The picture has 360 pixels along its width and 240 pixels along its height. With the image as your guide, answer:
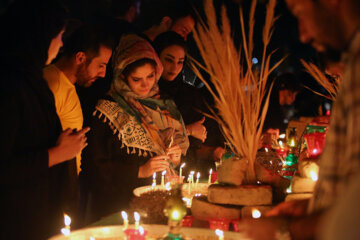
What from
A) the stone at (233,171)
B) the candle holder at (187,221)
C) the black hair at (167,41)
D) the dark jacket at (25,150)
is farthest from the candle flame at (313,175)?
the black hair at (167,41)

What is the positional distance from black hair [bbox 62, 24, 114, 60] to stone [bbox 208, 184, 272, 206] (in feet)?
5.69

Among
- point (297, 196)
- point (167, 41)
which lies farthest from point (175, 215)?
point (167, 41)

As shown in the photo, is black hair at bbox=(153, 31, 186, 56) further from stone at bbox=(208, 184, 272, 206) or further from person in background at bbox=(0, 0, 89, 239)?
stone at bbox=(208, 184, 272, 206)

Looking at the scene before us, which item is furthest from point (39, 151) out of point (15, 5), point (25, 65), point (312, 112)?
point (312, 112)

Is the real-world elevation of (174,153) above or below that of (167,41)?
below

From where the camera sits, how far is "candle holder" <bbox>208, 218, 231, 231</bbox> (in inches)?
91.3

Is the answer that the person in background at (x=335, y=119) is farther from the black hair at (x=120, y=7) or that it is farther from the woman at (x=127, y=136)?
the black hair at (x=120, y=7)

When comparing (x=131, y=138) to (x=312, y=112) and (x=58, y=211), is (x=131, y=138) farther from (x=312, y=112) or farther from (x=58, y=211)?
(x=312, y=112)

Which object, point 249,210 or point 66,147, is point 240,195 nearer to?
point 249,210

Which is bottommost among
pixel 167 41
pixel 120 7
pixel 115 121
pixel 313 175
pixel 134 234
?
pixel 134 234

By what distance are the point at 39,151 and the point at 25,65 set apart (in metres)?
0.48

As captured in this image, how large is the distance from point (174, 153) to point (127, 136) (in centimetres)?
51

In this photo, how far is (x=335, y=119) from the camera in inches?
50.0

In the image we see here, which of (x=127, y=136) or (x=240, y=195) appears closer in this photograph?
(x=240, y=195)
